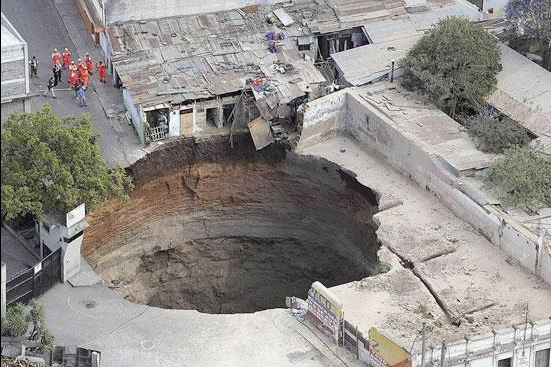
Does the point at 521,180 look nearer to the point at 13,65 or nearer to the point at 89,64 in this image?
the point at 13,65

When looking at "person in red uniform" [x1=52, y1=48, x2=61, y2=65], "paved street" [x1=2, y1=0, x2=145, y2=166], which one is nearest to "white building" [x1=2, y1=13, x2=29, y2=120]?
"paved street" [x1=2, y1=0, x2=145, y2=166]

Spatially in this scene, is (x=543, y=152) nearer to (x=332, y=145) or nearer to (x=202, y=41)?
(x=332, y=145)

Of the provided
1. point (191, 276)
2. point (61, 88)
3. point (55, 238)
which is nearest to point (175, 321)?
point (55, 238)

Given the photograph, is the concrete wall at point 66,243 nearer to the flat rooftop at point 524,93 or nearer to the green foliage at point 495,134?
the green foliage at point 495,134

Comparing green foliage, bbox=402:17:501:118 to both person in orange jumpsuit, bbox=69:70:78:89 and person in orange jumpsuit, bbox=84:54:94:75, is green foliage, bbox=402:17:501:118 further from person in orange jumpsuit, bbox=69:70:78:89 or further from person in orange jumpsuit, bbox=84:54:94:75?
person in orange jumpsuit, bbox=69:70:78:89

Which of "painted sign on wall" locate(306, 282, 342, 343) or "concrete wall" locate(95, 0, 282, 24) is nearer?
"painted sign on wall" locate(306, 282, 342, 343)

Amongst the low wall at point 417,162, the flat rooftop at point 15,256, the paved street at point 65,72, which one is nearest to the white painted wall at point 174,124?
the paved street at point 65,72

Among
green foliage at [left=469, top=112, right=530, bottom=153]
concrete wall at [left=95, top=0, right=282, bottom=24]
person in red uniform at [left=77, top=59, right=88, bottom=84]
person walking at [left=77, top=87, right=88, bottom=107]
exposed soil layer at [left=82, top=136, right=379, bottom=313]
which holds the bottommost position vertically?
exposed soil layer at [left=82, top=136, right=379, bottom=313]
